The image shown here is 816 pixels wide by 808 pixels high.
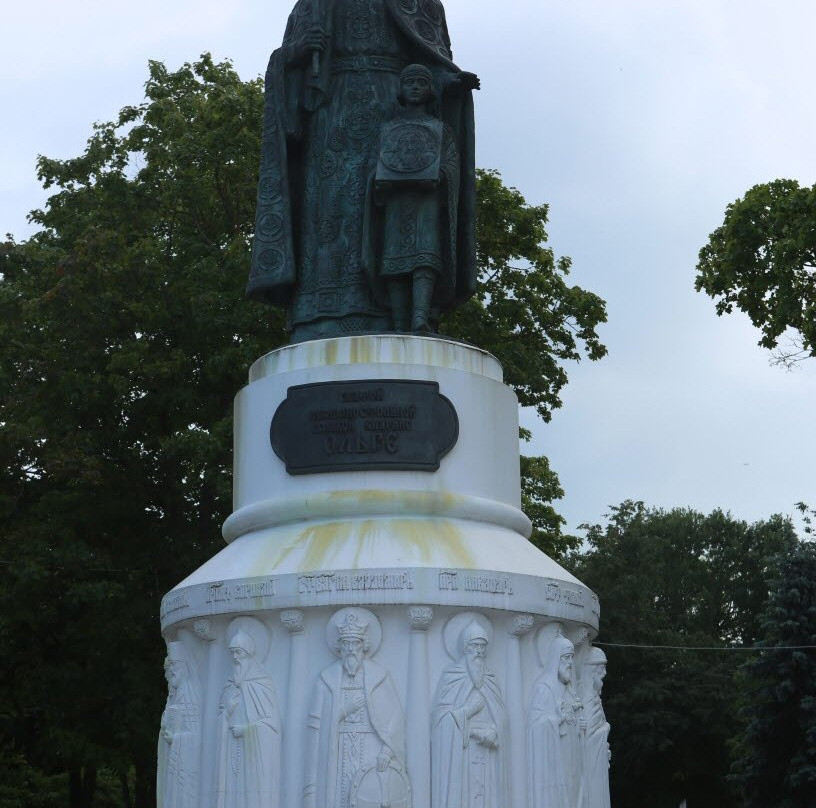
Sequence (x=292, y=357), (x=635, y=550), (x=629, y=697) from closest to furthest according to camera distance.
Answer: (x=292, y=357), (x=629, y=697), (x=635, y=550)

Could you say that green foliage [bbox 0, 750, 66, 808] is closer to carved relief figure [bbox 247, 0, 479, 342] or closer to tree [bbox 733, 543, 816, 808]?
tree [bbox 733, 543, 816, 808]

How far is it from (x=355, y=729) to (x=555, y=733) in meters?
1.16

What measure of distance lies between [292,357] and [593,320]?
1287 cm

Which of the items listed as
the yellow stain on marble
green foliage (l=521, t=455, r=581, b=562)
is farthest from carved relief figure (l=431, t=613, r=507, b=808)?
green foliage (l=521, t=455, r=581, b=562)

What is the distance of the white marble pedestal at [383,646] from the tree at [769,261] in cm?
1120

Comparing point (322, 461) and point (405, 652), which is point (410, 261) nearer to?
point (322, 461)

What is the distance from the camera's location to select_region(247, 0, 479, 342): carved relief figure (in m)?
9.92

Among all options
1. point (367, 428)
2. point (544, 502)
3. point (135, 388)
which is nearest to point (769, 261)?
point (544, 502)

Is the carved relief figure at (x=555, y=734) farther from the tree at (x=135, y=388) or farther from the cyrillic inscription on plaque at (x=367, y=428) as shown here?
the tree at (x=135, y=388)

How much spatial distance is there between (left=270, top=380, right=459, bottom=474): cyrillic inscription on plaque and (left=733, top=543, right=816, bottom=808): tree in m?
15.2

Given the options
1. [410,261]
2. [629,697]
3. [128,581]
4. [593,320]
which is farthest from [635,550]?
[410,261]

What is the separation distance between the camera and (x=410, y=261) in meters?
9.62

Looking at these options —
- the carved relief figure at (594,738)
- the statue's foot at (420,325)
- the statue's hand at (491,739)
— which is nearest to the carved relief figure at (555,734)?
the carved relief figure at (594,738)

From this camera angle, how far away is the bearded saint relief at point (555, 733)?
26.6 feet
